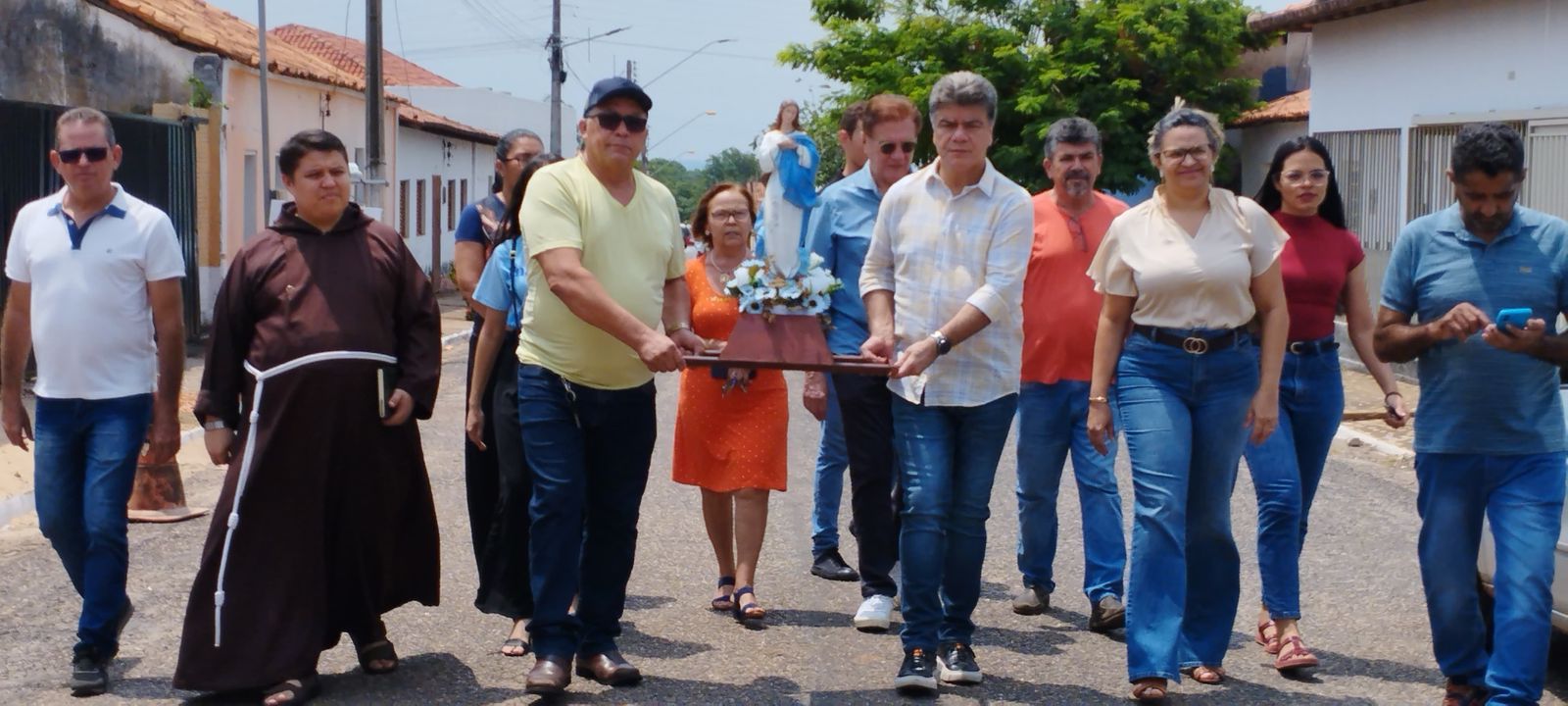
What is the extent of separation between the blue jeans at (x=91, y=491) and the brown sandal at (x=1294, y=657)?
12.9ft

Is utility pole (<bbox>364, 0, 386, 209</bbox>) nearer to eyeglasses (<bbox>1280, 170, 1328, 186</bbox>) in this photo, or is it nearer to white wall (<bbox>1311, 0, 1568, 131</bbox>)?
white wall (<bbox>1311, 0, 1568, 131</bbox>)

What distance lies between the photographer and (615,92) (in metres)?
5.71

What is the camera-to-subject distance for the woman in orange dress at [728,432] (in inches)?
284

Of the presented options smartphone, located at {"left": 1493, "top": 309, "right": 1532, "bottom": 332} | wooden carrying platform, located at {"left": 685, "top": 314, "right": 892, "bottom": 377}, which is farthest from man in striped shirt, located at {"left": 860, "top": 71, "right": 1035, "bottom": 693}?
smartphone, located at {"left": 1493, "top": 309, "right": 1532, "bottom": 332}

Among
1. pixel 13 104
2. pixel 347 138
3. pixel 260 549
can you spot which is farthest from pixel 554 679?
pixel 347 138

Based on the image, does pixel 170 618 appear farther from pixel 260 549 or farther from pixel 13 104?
pixel 13 104

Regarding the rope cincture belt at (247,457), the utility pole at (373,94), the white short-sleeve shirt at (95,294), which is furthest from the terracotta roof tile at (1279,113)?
the rope cincture belt at (247,457)

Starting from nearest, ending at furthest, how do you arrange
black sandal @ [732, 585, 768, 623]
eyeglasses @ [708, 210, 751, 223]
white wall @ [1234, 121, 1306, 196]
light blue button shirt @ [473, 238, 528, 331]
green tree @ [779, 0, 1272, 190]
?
light blue button shirt @ [473, 238, 528, 331] < black sandal @ [732, 585, 768, 623] < eyeglasses @ [708, 210, 751, 223] < white wall @ [1234, 121, 1306, 196] < green tree @ [779, 0, 1272, 190]

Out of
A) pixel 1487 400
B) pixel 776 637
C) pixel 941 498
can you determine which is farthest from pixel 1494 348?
pixel 776 637

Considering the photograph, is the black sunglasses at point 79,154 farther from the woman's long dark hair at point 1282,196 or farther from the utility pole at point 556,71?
the utility pole at point 556,71

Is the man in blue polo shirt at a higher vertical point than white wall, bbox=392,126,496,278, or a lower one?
lower

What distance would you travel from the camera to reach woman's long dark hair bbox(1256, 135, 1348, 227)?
6.39m

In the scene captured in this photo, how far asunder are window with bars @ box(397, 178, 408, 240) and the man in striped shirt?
3266 cm

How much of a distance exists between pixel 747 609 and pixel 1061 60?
Answer: 25.6 m
